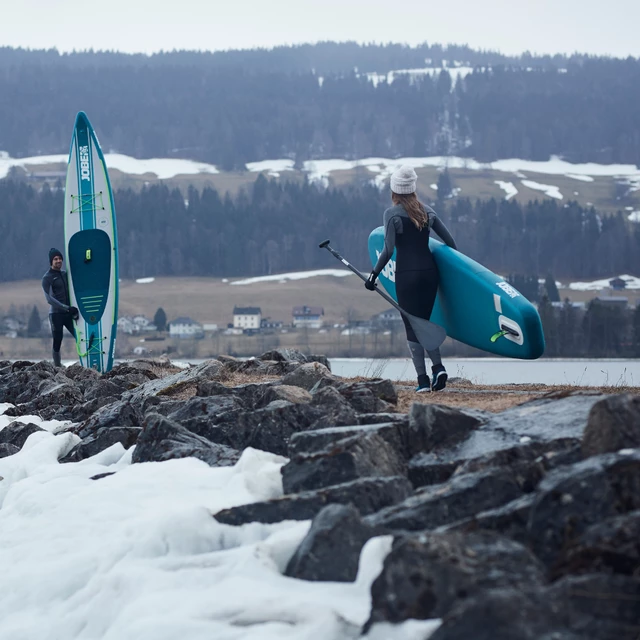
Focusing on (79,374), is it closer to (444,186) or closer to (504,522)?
(504,522)

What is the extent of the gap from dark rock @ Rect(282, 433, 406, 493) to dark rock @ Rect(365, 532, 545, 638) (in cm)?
144

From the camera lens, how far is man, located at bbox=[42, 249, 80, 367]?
18062mm

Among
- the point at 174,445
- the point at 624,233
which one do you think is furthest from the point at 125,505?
the point at 624,233

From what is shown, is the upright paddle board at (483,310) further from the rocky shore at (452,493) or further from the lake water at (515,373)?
the rocky shore at (452,493)

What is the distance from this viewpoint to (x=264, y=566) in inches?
208

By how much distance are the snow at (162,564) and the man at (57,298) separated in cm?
1066

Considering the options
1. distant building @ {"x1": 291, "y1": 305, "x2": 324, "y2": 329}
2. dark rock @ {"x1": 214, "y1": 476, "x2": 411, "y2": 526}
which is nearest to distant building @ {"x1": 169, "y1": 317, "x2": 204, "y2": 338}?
distant building @ {"x1": 291, "y1": 305, "x2": 324, "y2": 329}

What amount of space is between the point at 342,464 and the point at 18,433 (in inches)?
179

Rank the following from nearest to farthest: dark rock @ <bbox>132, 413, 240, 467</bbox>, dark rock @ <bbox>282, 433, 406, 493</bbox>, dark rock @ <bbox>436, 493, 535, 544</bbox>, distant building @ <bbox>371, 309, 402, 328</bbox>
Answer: dark rock @ <bbox>436, 493, 535, 544</bbox>, dark rock @ <bbox>282, 433, 406, 493</bbox>, dark rock @ <bbox>132, 413, 240, 467</bbox>, distant building @ <bbox>371, 309, 402, 328</bbox>

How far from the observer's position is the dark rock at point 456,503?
17.1 ft

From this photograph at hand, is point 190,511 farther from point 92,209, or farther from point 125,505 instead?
point 92,209

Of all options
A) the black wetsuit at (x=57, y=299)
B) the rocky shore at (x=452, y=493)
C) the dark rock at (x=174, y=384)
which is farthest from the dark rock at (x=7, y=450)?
the black wetsuit at (x=57, y=299)

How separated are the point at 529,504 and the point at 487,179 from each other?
643ft

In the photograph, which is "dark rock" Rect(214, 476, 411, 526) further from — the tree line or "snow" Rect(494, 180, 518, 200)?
"snow" Rect(494, 180, 518, 200)
